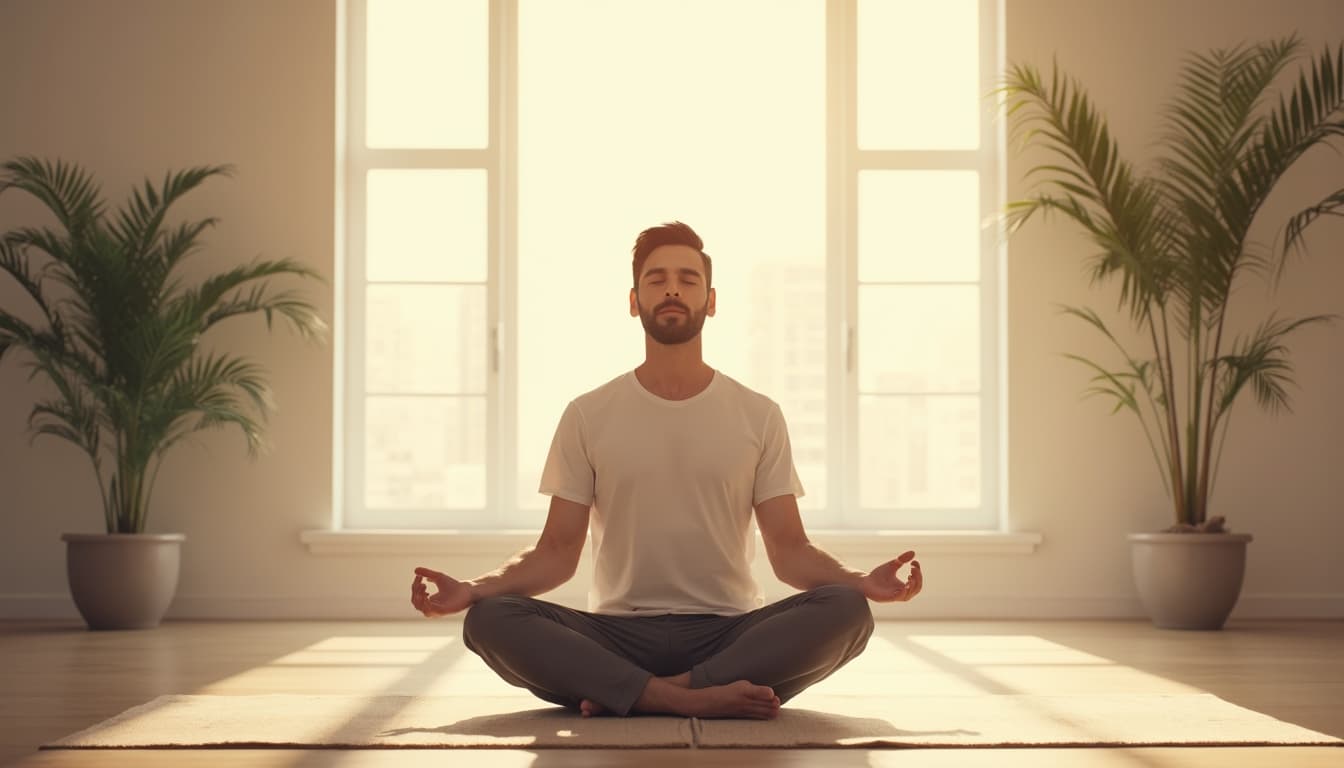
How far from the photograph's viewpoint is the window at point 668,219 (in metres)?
5.79

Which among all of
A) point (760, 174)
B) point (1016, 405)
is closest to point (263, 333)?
point (760, 174)

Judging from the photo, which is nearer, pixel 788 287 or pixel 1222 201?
pixel 1222 201

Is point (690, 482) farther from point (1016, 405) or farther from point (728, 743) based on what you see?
point (1016, 405)

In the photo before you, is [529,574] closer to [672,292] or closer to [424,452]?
[672,292]

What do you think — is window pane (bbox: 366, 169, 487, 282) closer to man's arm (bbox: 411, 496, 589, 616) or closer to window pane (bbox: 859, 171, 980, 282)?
window pane (bbox: 859, 171, 980, 282)

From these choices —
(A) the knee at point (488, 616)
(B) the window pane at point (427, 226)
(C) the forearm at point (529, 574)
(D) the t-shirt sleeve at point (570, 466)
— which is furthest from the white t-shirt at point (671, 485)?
(B) the window pane at point (427, 226)

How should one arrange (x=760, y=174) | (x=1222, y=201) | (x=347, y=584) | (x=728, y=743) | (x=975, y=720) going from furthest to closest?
(x=760, y=174)
(x=347, y=584)
(x=1222, y=201)
(x=975, y=720)
(x=728, y=743)

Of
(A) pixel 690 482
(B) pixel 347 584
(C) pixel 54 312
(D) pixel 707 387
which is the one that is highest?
(C) pixel 54 312

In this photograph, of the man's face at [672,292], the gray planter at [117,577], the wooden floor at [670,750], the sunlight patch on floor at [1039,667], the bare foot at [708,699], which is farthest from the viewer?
the gray planter at [117,577]

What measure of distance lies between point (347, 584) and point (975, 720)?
3242 millimetres

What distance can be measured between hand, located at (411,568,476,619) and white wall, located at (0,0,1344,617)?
9.51 ft

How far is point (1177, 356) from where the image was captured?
219 inches

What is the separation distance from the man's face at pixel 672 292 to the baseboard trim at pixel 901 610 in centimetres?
280

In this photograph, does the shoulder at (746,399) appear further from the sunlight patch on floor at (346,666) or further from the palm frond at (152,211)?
the palm frond at (152,211)
